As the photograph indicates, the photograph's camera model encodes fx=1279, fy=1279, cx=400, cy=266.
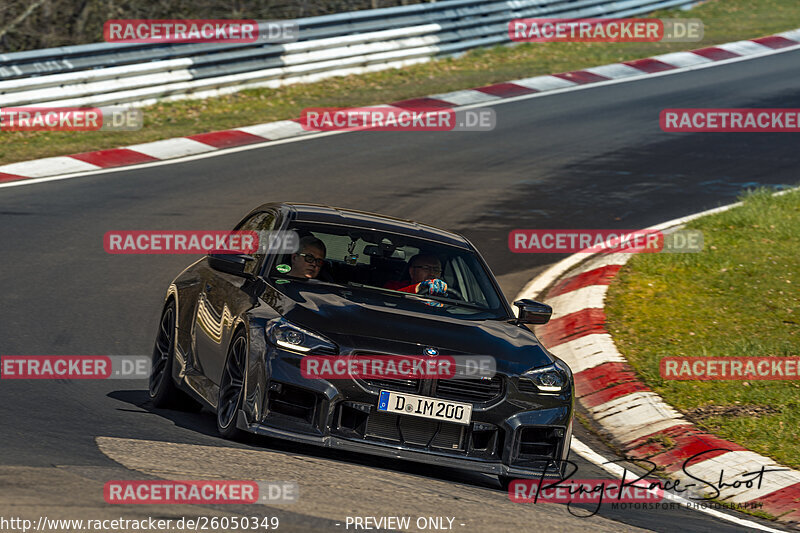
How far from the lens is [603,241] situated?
14273 mm

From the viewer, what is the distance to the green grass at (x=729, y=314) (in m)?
8.85

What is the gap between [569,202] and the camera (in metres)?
15.6

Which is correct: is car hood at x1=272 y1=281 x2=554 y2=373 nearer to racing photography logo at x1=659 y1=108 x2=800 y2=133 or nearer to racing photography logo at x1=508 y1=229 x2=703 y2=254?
racing photography logo at x1=508 y1=229 x2=703 y2=254

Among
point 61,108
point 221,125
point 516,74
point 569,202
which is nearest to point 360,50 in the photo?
point 516,74

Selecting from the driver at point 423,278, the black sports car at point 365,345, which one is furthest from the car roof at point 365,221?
the driver at point 423,278

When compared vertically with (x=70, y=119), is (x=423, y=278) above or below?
above

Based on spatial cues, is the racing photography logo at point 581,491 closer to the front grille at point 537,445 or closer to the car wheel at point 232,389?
the front grille at point 537,445

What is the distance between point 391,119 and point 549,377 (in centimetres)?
1300

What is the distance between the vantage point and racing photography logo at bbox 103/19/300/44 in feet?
66.4

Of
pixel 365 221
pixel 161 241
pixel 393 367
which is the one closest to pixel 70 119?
pixel 161 241

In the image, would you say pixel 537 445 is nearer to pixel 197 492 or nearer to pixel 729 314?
pixel 197 492

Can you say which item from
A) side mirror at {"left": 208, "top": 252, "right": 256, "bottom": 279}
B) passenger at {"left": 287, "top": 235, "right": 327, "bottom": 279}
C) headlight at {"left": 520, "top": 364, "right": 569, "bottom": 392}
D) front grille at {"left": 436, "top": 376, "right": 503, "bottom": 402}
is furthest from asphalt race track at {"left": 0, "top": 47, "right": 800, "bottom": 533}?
passenger at {"left": 287, "top": 235, "right": 327, "bottom": 279}

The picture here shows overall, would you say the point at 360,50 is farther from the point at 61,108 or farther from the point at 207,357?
the point at 207,357

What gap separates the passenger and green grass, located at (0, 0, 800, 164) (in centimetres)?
929
